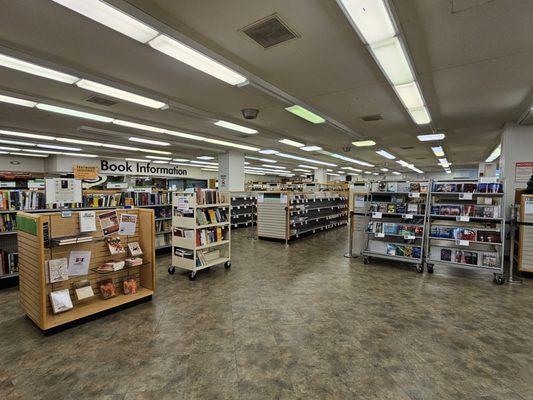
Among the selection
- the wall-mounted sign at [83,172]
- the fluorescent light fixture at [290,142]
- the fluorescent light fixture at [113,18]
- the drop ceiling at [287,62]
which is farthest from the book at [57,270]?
the fluorescent light fixture at [290,142]

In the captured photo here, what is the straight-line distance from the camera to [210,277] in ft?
16.2

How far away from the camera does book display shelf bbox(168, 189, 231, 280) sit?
15.7ft

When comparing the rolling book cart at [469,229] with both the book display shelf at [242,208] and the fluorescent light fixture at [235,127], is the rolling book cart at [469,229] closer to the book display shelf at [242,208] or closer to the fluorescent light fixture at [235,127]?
the fluorescent light fixture at [235,127]

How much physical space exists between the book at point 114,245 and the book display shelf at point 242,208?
666cm

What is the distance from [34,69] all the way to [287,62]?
345 cm

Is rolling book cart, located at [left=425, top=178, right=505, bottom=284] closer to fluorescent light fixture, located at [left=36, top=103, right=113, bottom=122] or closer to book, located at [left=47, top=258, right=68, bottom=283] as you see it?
book, located at [left=47, top=258, right=68, bottom=283]

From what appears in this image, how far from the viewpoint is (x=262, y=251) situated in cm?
700

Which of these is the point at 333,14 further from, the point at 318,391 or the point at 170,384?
the point at 170,384

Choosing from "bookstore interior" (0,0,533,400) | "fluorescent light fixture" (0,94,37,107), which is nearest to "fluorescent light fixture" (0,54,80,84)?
"bookstore interior" (0,0,533,400)

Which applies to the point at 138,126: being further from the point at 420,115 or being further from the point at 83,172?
the point at 420,115

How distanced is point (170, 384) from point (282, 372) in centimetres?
94

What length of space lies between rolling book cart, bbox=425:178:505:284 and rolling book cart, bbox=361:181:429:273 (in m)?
0.18

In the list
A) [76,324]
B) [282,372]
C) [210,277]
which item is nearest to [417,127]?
[210,277]

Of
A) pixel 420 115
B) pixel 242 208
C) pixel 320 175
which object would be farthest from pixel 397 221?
pixel 320 175
